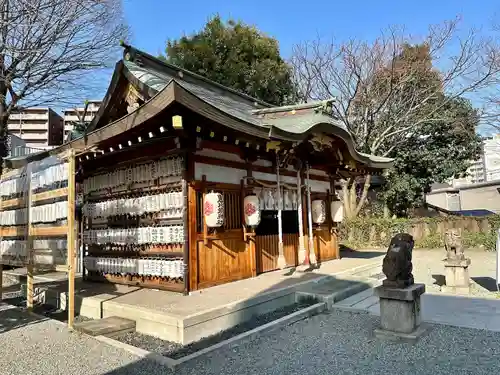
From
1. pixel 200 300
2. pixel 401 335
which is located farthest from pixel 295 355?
pixel 200 300

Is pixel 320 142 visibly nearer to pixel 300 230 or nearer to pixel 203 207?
pixel 300 230

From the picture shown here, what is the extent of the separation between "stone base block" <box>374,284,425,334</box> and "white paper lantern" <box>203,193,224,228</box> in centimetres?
293

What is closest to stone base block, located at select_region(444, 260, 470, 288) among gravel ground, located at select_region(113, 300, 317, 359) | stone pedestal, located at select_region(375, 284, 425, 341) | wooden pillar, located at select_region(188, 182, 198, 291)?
stone pedestal, located at select_region(375, 284, 425, 341)

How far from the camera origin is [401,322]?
15.6 feet

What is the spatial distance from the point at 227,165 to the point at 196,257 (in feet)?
6.19

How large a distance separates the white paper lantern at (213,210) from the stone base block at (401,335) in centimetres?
306

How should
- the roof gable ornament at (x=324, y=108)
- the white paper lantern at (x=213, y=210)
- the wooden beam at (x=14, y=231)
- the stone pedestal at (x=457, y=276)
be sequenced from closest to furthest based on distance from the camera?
the white paper lantern at (x=213, y=210), the wooden beam at (x=14, y=231), the stone pedestal at (x=457, y=276), the roof gable ornament at (x=324, y=108)

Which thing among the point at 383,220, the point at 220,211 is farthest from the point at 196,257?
the point at 383,220

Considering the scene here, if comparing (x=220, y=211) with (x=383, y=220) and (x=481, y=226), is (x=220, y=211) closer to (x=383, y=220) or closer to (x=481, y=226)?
(x=383, y=220)

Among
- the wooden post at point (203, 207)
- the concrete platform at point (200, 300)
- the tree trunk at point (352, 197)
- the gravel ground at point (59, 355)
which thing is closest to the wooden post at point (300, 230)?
the concrete platform at point (200, 300)

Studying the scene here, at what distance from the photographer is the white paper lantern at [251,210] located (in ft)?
24.5

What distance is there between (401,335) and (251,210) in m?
3.59

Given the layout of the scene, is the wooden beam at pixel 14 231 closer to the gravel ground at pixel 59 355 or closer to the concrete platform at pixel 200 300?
the concrete platform at pixel 200 300

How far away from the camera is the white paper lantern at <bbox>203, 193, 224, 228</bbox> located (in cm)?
667
